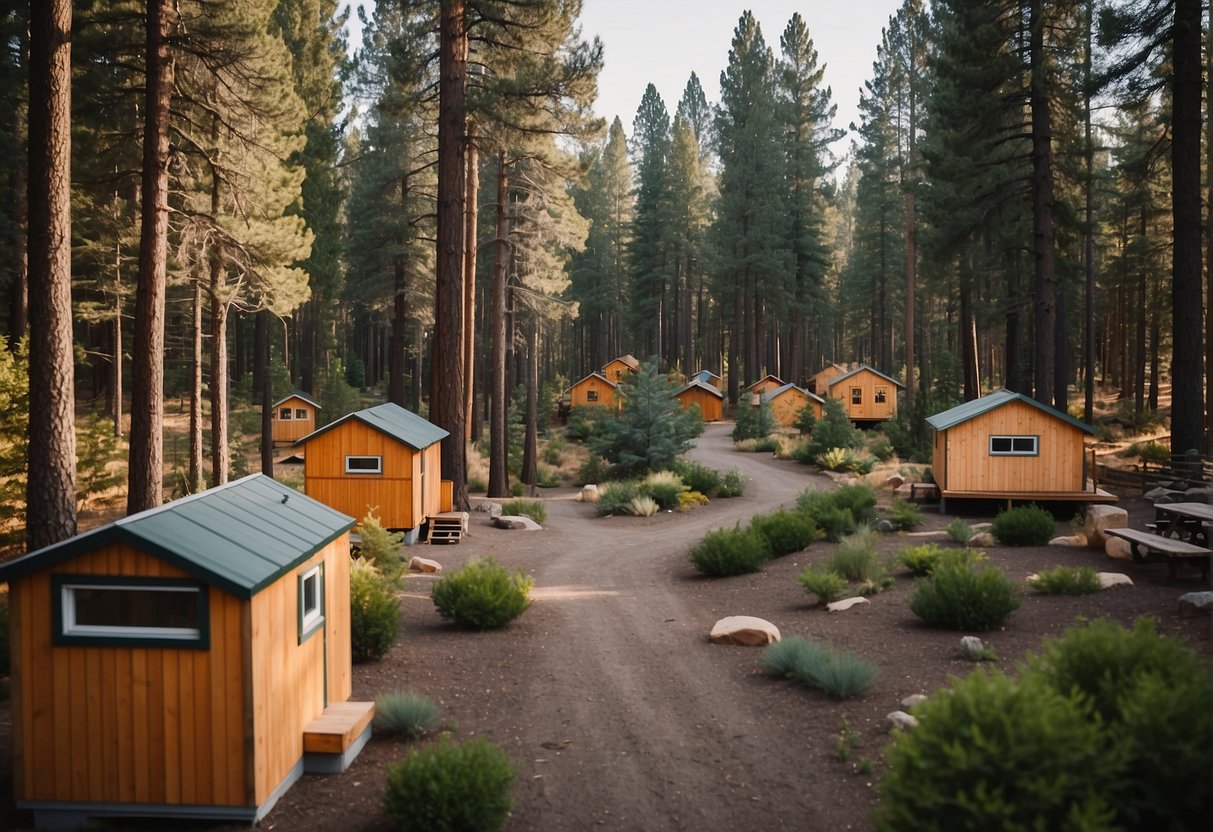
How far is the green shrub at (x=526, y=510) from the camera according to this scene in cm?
2177

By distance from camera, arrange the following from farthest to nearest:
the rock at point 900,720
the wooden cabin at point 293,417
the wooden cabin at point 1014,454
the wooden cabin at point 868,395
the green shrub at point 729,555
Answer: the wooden cabin at point 868,395 < the wooden cabin at point 293,417 < the wooden cabin at point 1014,454 < the green shrub at point 729,555 < the rock at point 900,720

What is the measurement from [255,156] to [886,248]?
135 ft

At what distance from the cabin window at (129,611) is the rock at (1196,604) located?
31.9ft

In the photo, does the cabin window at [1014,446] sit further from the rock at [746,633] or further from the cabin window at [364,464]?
the cabin window at [364,464]

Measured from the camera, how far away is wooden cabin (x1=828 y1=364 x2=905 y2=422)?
4344 cm

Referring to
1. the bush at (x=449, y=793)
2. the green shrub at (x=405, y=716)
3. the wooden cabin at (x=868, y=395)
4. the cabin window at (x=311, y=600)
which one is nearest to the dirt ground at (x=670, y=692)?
the green shrub at (x=405, y=716)

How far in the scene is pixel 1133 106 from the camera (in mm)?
18312

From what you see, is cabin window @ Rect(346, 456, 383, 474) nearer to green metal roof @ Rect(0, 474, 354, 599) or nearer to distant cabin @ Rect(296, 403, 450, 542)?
distant cabin @ Rect(296, 403, 450, 542)

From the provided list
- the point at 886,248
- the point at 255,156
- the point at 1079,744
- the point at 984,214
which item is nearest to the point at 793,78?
the point at 886,248

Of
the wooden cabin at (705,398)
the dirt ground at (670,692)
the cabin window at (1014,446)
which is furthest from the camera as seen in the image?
the wooden cabin at (705,398)

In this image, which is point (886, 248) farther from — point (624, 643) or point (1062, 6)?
point (624, 643)

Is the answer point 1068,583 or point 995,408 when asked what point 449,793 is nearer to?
point 1068,583

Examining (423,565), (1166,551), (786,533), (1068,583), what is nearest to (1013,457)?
(786,533)

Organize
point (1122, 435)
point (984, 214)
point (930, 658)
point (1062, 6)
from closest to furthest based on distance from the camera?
point (930, 658), point (1062, 6), point (984, 214), point (1122, 435)
